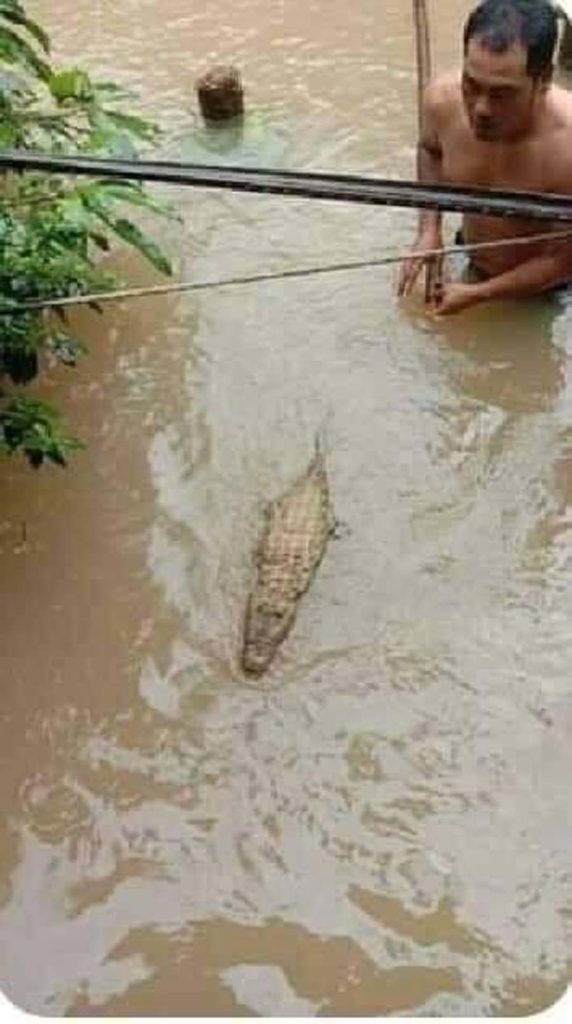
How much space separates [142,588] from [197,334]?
0.75 m

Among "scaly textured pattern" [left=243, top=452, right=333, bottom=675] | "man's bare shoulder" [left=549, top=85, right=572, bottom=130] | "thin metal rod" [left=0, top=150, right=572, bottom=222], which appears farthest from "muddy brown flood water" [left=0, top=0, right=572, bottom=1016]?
"thin metal rod" [left=0, top=150, right=572, bottom=222]

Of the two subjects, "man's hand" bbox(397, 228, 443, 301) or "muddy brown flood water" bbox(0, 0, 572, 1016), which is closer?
"muddy brown flood water" bbox(0, 0, 572, 1016)

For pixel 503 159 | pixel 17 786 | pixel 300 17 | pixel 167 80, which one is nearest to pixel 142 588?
pixel 17 786

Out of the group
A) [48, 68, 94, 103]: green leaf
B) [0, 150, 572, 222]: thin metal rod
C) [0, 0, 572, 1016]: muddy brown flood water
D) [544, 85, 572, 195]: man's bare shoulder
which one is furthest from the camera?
Result: [544, 85, 572, 195]: man's bare shoulder

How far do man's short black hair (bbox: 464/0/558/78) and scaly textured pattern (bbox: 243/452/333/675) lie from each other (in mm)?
842

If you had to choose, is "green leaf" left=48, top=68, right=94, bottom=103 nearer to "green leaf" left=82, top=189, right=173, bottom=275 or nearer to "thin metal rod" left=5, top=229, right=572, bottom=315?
"green leaf" left=82, top=189, right=173, bottom=275

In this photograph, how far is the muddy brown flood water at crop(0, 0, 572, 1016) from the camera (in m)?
1.87

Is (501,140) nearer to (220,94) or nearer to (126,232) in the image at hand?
(126,232)

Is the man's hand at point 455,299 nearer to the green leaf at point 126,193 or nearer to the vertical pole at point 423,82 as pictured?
the vertical pole at point 423,82

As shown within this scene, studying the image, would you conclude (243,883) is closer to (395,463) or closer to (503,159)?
(395,463)

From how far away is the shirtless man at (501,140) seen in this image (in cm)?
262

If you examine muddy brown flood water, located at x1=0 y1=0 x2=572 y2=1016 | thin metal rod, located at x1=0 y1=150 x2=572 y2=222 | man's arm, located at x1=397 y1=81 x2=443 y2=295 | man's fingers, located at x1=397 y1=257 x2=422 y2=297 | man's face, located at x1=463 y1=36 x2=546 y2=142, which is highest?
thin metal rod, located at x1=0 y1=150 x2=572 y2=222

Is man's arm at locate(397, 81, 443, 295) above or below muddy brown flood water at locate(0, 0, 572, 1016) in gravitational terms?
above

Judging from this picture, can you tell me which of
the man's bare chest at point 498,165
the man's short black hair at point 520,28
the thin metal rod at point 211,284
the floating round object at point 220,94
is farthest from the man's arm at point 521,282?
the floating round object at point 220,94
